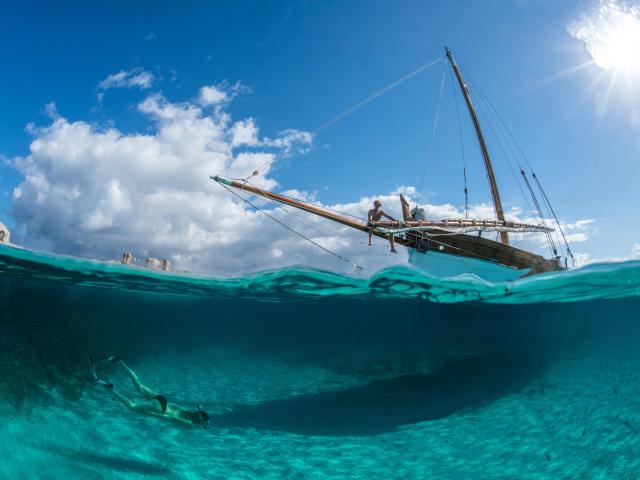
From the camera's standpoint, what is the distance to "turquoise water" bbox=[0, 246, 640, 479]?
396 inches

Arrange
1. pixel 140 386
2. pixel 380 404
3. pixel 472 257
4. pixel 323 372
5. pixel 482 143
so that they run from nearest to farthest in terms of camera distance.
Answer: pixel 140 386 < pixel 380 404 < pixel 323 372 < pixel 472 257 < pixel 482 143

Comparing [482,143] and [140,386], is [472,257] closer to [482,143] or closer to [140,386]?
[482,143]

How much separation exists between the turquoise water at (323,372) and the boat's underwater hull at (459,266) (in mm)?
1352

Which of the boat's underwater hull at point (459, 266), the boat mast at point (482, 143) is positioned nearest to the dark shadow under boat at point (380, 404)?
the boat's underwater hull at point (459, 266)

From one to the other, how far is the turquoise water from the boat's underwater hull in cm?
135

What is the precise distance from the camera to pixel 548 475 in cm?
966

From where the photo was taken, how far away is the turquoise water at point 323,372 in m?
10.1

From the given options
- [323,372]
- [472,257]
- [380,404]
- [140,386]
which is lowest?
[323,372]

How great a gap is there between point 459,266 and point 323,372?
27.9 feet

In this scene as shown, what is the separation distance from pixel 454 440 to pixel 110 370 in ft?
48.2

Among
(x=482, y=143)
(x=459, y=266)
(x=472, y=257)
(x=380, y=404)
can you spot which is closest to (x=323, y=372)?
(x=380, y=404)

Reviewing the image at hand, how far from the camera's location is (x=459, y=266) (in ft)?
54.1

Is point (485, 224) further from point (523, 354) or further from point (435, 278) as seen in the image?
point (523, 354)

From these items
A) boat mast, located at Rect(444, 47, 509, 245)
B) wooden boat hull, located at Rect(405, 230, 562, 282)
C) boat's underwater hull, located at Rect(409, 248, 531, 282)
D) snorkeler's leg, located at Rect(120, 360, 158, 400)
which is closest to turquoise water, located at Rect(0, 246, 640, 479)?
snorkeler's leg, located at Rect(120, 360, 158, 400)
